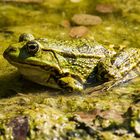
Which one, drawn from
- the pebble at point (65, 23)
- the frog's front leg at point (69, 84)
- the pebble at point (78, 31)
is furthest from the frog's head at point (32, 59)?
the pebble at point (65, 23)

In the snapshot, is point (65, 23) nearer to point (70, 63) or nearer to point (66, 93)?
point (70, 63)

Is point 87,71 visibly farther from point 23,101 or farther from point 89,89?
point 23,101

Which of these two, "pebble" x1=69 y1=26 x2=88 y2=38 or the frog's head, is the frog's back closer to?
the frog's head

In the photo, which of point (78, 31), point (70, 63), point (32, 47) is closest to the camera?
point (32, 47)

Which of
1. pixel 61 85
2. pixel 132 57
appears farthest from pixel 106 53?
pixel 61 85

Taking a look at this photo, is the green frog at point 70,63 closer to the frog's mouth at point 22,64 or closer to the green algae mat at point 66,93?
the frog's mouth at point 22,64

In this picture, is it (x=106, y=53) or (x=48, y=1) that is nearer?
(x=106, y=53)

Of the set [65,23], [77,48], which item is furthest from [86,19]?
[77,48]
